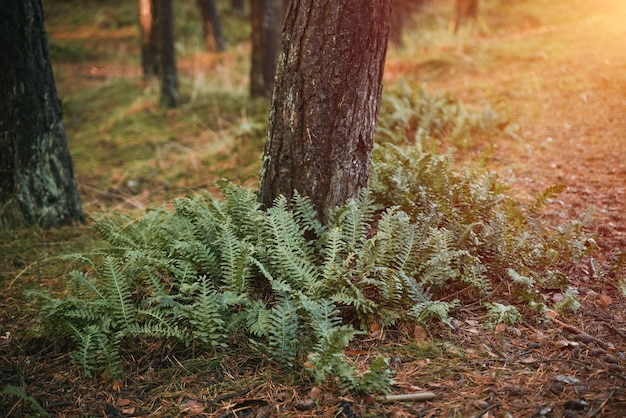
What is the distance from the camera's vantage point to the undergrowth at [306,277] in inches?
106

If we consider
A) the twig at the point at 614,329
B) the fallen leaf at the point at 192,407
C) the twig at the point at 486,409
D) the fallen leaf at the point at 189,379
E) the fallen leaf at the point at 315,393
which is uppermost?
the twig at the point at 614,329

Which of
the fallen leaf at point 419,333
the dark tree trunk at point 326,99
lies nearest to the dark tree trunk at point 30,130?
the dark tree trunk at point 326,99

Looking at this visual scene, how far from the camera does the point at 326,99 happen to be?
3.14 meters

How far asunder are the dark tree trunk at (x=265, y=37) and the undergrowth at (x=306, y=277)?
4.95 metres

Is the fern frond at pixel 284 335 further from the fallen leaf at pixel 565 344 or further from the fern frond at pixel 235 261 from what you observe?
the fallen leaf at pixel 565 344

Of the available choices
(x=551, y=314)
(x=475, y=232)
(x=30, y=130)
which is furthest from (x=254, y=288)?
(x=30, y=130)

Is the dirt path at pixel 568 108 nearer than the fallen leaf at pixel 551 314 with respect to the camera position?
No

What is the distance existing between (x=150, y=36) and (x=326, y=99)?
8.63 meters

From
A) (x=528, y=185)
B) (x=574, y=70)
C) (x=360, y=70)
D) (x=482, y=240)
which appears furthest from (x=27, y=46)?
(x=574, y=70)

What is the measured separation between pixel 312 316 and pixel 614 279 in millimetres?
2109

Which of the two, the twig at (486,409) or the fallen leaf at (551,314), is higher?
the fallen leaf at (551,314)

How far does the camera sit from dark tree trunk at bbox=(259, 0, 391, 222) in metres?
3.05

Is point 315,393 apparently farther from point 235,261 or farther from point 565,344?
point 565,344

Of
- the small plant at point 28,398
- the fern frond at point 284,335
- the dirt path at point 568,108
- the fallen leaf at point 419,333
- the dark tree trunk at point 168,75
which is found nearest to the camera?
the small plant at point 28,398
